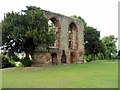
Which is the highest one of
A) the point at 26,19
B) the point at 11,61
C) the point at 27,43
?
the point at 26,19

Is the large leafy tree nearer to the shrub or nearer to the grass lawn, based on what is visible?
the shrub

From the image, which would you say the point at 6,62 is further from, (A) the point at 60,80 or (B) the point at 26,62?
(A) the point at 60,80

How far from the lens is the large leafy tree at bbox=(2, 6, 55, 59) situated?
25.0 m

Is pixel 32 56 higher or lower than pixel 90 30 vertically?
lower

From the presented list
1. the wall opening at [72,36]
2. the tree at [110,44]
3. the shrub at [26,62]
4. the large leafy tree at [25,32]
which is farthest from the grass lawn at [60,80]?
the tree at [110,44]

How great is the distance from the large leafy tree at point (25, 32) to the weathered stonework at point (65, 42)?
3.89 m

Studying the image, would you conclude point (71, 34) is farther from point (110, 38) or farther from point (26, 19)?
point (110, 38)

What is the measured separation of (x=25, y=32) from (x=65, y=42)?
12003mm

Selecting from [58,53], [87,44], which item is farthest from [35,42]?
[87,44]

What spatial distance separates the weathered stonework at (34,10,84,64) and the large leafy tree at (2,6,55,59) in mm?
3891

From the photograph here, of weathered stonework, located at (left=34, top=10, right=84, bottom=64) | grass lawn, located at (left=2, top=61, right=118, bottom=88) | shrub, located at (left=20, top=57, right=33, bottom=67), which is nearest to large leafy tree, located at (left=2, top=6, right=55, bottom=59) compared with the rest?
shrub, located at (left=20, top=57, right=33, bottom=67)

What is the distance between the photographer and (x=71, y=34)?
40656mm

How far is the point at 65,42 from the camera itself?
120ft

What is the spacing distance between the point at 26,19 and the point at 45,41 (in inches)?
116
